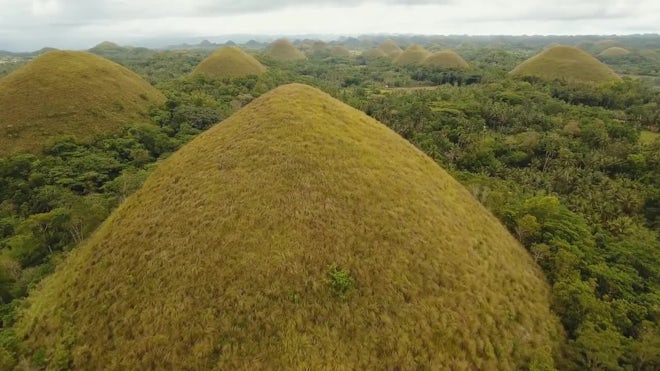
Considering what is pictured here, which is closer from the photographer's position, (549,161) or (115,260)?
(115,260)

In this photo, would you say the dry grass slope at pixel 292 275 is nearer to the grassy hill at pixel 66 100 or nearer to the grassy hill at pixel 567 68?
the grassy hill at pixel 66 100

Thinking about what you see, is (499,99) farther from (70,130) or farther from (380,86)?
(70,130)

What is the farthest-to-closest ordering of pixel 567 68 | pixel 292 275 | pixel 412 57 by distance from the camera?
pixel 412 57, pixel 567 68, pixel 292 275

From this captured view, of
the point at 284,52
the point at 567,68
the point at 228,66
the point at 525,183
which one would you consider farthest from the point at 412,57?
the point at 525,183

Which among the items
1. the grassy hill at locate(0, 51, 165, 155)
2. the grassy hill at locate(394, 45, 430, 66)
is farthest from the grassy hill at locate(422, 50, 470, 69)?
the grassy hill at locate(0, 51, 165, 155)

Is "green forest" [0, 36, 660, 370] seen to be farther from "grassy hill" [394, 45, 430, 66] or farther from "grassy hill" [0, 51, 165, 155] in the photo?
"grassy hill" [394, 45, 430, 66]

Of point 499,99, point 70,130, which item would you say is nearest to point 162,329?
point 70,130

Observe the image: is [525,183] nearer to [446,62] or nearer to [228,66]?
[228,66]
